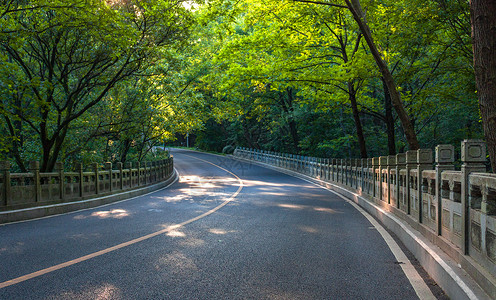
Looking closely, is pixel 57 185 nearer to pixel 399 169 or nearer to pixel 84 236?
pixel 84 236

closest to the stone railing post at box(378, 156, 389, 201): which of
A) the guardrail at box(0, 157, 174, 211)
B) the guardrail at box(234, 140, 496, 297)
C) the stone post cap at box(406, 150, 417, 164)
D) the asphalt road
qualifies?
the guardrail at box(234, 140, 496, 297)

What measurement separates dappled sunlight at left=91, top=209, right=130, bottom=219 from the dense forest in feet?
12.1

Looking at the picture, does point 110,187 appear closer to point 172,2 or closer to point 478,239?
point 172,2

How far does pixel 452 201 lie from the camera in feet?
16.0

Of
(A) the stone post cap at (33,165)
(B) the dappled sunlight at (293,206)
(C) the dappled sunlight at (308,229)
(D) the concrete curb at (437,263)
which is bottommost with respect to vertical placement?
(B) the dappled sunlight at (293,206)

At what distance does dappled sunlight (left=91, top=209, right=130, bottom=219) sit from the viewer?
406 inches

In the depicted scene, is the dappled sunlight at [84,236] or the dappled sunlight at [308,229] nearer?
the dappled sunlight at [84,236]

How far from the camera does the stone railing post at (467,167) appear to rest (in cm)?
415

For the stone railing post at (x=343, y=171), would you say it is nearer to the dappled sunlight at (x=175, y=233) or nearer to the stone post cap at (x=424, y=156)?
the stone post cap at (x=424, y=156)

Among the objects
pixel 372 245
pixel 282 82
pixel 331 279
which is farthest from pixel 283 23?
pixel 331 279

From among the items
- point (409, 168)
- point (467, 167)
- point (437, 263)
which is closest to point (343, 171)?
point (409, 168)

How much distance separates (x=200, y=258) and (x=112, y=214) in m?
5.84

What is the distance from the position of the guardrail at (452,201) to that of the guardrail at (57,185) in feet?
30.7

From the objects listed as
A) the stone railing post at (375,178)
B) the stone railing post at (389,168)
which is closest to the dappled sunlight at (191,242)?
the stone railing post at (389,168)
